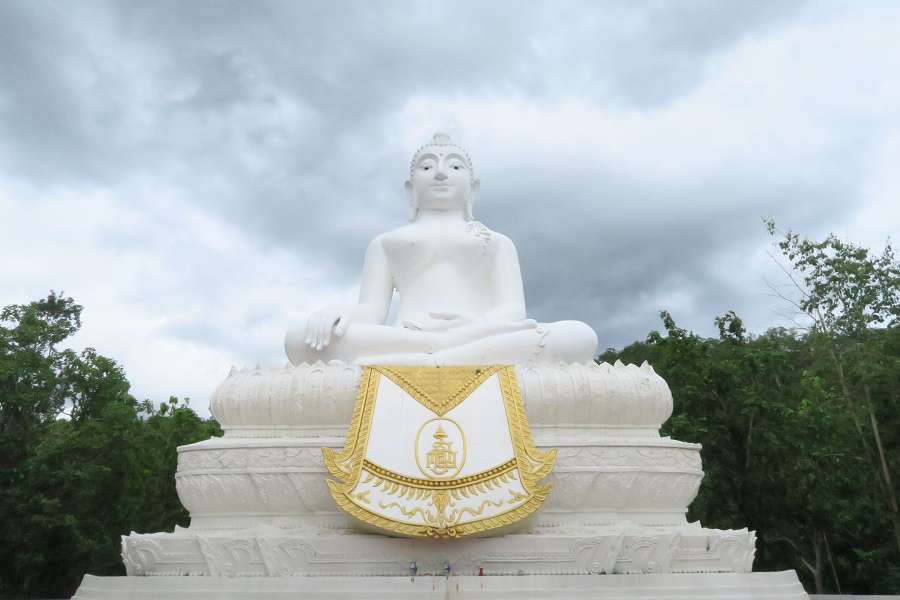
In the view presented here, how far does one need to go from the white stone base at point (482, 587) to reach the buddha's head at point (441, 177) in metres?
5.00

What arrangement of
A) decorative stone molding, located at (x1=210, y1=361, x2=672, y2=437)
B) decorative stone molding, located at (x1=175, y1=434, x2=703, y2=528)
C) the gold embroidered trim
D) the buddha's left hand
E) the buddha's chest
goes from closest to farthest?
1. the gold embroidered trim
2. decorative stone molding, located at (x1=175, y1=434, x2=703, y2=528)
3. decorative stone molding, located at (x1=210, y1=361, x2=672, y2=437)
4. the buddha's left hand
5. the buddha's chest

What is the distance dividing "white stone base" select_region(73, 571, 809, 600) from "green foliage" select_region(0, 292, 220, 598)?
7.41 m

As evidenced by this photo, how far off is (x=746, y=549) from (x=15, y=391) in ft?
38.5

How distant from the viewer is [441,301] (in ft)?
32.0

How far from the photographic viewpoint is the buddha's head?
10.3 meters

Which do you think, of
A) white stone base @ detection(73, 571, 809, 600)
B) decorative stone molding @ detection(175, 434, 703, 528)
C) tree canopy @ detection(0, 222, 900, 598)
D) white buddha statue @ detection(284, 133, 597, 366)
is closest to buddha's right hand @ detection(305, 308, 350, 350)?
white buddha statue @ detection(284, 133, 597, 366)

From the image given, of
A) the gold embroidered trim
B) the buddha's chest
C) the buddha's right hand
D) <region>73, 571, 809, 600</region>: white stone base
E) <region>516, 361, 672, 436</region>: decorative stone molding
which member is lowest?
<region>73, 571, 809, 600</region>: white stone base

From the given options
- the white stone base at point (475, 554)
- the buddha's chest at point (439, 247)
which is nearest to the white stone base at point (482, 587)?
the white stone base at point (475, 554)

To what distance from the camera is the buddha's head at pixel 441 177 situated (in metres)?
10.3

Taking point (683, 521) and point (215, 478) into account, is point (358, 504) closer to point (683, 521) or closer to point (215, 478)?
point (215, 478)

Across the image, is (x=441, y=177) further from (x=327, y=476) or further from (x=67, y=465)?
(x=67, y=465)

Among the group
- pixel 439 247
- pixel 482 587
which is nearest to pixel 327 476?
pixel 482 587

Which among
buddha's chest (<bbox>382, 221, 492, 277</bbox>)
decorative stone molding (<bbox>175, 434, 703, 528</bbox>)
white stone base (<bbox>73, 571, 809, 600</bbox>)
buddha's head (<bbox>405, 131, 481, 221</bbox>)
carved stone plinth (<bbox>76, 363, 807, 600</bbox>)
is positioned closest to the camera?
white stone base (<bbox>73, 571, 809, 600</bbox>)

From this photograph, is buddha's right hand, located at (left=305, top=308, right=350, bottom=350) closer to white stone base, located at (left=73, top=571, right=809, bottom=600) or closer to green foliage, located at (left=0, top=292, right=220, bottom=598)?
white stone base, located at (left=73, top=571, right=809, bottom=600)
